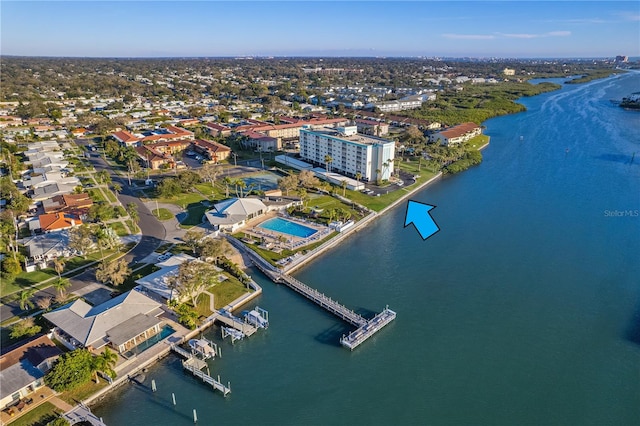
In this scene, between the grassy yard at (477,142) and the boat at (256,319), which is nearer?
the boat at (256,319)

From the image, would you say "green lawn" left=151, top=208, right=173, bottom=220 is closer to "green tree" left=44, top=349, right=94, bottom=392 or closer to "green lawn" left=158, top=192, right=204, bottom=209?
"green lawn" left=158, top=192, right=204, bottom=209

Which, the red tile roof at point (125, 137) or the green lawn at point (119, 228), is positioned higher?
the red tile roof at point (125, 137)

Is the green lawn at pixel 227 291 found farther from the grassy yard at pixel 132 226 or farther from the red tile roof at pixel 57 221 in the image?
the red tile roof at pixel 57 221

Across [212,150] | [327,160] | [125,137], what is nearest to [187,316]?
[327,160]

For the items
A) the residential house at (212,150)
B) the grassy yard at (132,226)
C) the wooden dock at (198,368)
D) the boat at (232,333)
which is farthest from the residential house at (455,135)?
the wooden dock at (198,368)

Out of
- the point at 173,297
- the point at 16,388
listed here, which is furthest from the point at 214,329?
the point at 16,388
